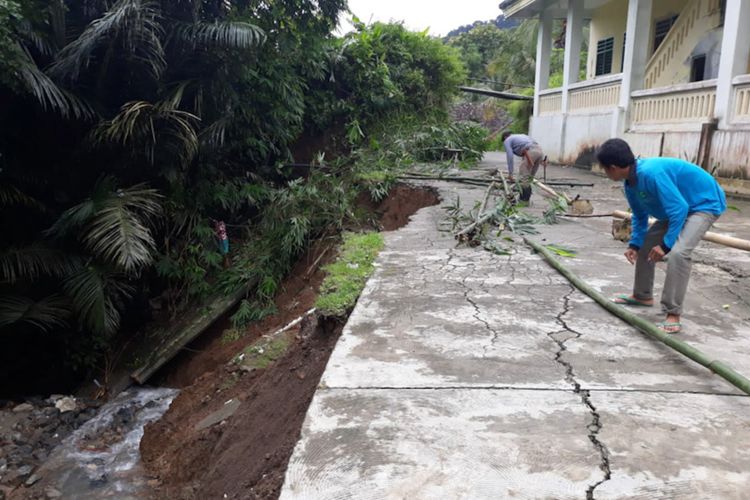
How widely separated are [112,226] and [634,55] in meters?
11.5

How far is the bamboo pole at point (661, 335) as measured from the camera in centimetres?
279

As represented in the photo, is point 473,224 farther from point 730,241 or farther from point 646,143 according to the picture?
point 646,143

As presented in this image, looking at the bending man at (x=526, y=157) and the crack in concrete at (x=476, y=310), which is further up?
the bending man at (x=526, y=157)

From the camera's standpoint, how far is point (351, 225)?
8953 mm

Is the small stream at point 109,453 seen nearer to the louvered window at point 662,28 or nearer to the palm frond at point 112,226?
the palm frond at point 112,226

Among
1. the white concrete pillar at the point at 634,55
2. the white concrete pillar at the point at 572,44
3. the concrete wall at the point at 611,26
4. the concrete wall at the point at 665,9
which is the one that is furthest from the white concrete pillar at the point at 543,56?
the white concrete pillar at the point at 634,55

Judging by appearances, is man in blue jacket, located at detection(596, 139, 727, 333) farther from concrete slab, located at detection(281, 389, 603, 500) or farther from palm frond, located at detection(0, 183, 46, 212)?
palm frond, located at detection(0, 183, 46, 212)

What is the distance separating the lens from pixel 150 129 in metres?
7.55

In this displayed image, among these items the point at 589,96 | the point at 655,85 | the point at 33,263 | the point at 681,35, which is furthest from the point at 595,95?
the point at 33,263

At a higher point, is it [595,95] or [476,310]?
[595,95]

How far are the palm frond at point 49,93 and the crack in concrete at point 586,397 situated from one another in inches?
239

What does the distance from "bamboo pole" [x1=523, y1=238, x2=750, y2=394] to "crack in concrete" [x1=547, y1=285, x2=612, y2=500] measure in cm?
28

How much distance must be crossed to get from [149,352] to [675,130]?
10.2 metres

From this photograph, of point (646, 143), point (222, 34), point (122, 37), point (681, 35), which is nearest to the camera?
point (122, 37)
